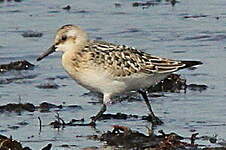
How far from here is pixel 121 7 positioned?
15.9m

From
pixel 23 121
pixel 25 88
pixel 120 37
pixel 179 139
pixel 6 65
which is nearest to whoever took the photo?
pixel 179 139

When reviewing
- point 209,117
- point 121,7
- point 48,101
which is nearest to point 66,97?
point 48,101

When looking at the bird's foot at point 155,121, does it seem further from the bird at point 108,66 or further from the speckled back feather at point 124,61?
the speckled back feather at point 124,61

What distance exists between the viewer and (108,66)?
9.12m

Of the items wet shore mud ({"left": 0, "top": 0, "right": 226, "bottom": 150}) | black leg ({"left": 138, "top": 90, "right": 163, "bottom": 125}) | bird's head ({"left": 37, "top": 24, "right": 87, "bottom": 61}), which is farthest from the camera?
bird's head ({"left": 37, "top": 24, "right": 87, "bottom": 61})

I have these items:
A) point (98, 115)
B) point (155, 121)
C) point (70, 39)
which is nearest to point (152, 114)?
point (155, 121)

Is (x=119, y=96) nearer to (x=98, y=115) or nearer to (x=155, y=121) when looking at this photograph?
(x=98, y=115)

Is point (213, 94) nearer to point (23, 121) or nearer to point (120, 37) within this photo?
point (23, 121)

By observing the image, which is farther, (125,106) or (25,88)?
(25,88)

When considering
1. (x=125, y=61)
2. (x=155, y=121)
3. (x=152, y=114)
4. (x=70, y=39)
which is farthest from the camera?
(x=70, y=39)

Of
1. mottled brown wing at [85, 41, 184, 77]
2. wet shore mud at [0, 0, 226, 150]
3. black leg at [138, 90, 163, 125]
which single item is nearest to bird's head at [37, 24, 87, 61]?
mottled brown wing at [85, 41, 184, 77]

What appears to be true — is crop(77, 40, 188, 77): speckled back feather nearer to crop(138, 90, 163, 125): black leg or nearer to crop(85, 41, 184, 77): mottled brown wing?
crop(85, 41, 184, 77): mottled brown wing

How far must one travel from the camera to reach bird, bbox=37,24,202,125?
9102 mm

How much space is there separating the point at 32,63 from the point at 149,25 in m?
2.81
